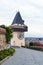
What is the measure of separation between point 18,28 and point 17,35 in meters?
2.47

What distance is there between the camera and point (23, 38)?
97.7m

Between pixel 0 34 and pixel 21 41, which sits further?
pixel 21 41

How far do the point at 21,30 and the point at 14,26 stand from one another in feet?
9.17

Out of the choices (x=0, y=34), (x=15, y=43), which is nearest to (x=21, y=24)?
(x=15, y=43)

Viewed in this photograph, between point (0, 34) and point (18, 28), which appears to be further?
point (18, 28)

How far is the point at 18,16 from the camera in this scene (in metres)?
99.8

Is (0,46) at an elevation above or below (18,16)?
below

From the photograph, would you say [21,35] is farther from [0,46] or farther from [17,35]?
[0,46]

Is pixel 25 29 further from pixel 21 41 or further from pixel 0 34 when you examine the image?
pixel 0 34

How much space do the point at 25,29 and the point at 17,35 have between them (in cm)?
342

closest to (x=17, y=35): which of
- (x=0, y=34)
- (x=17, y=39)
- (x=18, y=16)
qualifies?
(x=17, y=39)

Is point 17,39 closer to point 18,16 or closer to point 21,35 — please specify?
point 21,35

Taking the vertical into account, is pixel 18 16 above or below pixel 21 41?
above

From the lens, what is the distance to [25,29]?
9600cm
